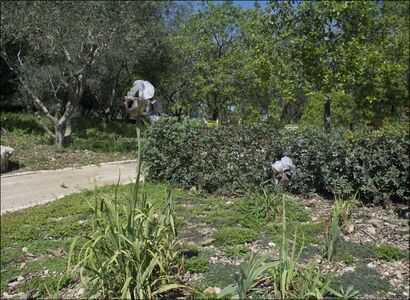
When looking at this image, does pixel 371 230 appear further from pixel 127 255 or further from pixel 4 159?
pixel 4 159

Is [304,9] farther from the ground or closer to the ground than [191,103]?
farther from the ground

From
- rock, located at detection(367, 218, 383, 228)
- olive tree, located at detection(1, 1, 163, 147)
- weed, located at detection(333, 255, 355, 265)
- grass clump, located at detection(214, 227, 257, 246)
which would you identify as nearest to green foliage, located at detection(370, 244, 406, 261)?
weed, located at detection(333, 255, 355, 265)

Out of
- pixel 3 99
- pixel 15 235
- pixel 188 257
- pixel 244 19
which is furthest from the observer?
pixel 3 99

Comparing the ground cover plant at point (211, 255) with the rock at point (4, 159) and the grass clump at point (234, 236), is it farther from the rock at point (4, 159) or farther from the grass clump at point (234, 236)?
the rock at point (4, 159)

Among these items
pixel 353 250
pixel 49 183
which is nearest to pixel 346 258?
pixel 353 250

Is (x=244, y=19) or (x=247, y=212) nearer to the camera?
(x=247, y=212)

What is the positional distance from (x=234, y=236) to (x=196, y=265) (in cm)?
82

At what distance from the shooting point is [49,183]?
27.9 feet

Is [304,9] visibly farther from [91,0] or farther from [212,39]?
[212,39]

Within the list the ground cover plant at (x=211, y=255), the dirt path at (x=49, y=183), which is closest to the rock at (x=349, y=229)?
the ground cover plant at (x=211, y=255)

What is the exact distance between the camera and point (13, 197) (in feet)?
24.3

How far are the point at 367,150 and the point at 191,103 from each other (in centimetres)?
1613

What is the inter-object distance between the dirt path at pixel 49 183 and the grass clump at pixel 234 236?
2.60 metres

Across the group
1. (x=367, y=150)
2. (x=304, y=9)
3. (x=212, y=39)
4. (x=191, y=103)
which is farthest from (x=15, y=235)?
(x=191, y=103)
